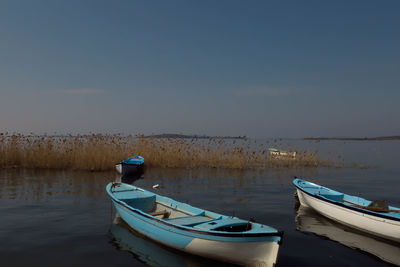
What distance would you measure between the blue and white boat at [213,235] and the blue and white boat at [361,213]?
14.7 feet

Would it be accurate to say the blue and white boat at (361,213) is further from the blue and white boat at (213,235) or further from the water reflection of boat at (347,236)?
the blue and white boat at (213,235)

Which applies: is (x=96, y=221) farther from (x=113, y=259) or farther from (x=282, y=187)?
(x=282, y=187)

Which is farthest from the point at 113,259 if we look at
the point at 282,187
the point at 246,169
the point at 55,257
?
the point at 246,169

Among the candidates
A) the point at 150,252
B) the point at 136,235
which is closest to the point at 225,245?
the point at 150,252

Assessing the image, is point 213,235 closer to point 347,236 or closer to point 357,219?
point 347,236

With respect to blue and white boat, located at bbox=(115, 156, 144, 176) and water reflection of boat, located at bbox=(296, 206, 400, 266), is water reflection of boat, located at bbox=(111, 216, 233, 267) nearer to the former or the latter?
water reflection of boat, located at bbox=(296, 206, 400, 266)

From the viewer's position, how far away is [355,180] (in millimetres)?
19406

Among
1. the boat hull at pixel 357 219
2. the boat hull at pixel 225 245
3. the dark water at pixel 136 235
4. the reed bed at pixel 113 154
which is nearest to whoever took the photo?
the boat hull at pixel 225 245

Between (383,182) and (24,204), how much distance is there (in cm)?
2058

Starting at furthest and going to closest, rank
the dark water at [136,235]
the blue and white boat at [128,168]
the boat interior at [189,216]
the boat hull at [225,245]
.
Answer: the blue and white boat at [128,168] → the dark water at [136,235] → the boat interior at [189,216] → the boat hull at [225,245]

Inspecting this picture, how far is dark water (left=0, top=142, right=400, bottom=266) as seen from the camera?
23.9 feet

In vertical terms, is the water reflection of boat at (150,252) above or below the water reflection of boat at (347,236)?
above

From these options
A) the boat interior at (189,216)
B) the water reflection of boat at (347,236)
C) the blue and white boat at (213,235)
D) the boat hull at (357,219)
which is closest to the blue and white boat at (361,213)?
the boat hull at (357,219)

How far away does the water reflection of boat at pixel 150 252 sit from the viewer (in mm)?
6883
